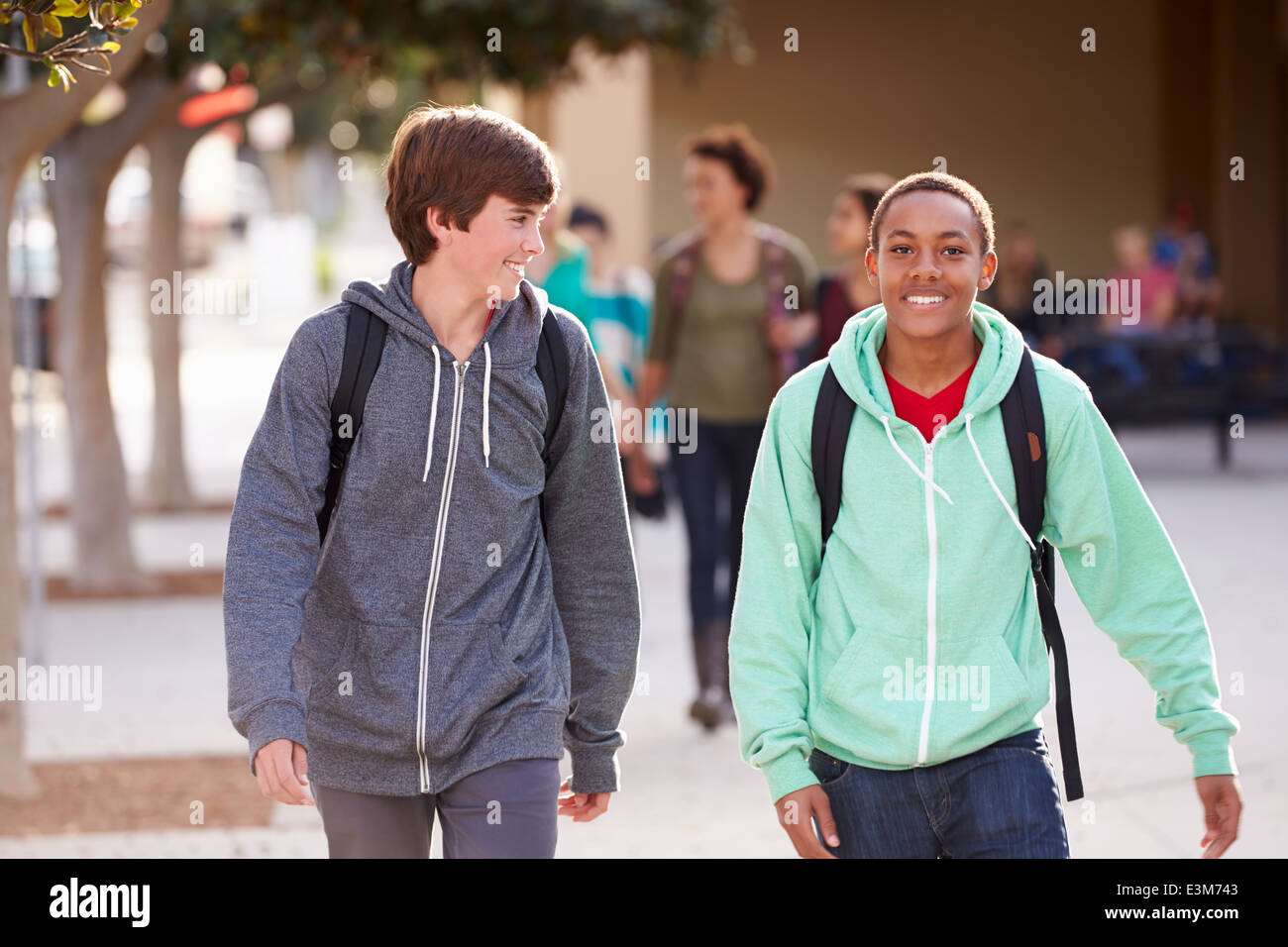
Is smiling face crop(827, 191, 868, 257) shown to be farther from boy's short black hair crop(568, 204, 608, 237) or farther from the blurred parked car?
boy's short black hair crop(568, 204, 608, 237)

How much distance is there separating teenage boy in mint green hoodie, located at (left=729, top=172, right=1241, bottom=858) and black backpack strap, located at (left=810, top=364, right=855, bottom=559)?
0.02 m

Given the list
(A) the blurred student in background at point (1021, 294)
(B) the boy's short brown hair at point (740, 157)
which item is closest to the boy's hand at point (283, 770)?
(B) the boy's short brown hair at point (740, 157)

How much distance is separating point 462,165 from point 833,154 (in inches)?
696

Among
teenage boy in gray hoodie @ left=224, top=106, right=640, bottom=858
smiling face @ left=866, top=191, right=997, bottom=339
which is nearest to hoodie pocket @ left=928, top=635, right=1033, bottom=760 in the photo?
smiling face @ left=866, top=191, right=997, bottom=339

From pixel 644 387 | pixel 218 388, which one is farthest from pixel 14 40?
pixel 218 388

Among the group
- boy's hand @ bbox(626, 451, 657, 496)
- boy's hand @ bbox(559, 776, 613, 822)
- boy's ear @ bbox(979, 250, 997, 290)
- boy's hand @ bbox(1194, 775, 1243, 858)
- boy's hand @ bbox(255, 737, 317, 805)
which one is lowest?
boy's hand @ bbox(559, 776, 613, 822)

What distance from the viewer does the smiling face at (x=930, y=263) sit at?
124 inches

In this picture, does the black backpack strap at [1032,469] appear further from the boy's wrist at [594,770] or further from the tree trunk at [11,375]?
the tree trunk at [11,375]

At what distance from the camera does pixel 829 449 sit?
3.14m

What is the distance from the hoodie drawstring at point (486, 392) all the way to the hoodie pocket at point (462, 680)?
0.29 meters

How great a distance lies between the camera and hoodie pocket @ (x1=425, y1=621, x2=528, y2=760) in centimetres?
317

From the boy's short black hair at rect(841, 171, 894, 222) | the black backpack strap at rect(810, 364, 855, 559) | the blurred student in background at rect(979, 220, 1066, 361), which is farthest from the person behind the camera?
the blurred student in background at rect(979, 220, 1066, 361)

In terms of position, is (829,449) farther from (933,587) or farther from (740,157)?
(740,157)
